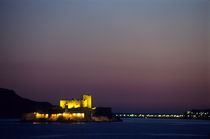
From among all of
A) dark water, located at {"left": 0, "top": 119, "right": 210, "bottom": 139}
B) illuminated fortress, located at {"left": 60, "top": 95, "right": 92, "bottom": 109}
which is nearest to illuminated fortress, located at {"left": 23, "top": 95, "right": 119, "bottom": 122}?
illuminated fortress, located at {"left": 60, "top": 95, "right": 92, "bottom": 109}

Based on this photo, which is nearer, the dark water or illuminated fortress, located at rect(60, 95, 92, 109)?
the dark water

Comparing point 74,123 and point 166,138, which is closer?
point 166,138

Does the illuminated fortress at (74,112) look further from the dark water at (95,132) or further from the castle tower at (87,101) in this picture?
the dark water at (95,132)

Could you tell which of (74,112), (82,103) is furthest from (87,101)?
(74,112)

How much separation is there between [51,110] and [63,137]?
49.5 m

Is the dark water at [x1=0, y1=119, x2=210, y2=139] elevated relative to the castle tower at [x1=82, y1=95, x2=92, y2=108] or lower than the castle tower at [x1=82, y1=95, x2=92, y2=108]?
lower

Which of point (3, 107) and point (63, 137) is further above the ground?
point (3, 107)

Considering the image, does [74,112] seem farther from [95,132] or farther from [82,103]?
[95,132]

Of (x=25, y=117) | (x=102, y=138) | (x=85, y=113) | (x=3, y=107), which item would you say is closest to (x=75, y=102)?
(x=85, y=113)

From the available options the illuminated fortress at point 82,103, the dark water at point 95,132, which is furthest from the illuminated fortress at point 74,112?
the dark water at point 95,132

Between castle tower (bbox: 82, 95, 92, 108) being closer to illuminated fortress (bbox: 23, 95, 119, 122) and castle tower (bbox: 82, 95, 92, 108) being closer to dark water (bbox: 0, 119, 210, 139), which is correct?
illuminated fortress (bbox: 23, 95, 119, 122)

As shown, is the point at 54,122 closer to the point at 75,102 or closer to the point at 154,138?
the point at 75,102

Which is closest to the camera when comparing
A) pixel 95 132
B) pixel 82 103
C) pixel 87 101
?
pixel 95 132

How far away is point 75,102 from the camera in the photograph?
104250 millimetres
